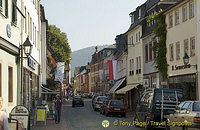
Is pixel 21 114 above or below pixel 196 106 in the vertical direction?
below

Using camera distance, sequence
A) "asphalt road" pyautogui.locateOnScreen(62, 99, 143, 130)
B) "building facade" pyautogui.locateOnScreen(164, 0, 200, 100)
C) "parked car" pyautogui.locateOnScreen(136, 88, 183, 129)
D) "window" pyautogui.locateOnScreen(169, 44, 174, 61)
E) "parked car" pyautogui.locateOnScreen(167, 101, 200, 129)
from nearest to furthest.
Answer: "parked car" pyautogui.locateOnScreen(167, 101, 200, 129)
"parked car" pyautogui.locateOnScreen(136, 88, 183, 129)
"asphalt road" pyautogui.locateOnScreen(62, 99, 143, 130)
"building facade" pyautogui.locateOnScreen(164, 0, 200, 100)
"window" pyautogui.locateOnScreen(169, 44, 174, 61)

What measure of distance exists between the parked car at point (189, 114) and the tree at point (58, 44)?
59.9 meters

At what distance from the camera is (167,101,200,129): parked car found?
562 inches

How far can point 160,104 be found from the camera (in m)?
20.2

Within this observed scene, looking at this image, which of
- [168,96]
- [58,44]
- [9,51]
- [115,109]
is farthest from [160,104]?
[58,44]

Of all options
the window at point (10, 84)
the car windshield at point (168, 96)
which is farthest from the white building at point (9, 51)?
the car windshield at point (168, 96)

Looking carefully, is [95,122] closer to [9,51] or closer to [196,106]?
[9,51]

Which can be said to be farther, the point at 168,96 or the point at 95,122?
the point at 95,122

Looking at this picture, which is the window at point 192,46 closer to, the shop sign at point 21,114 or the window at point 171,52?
the window at point 171,52

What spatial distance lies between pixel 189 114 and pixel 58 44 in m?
63.0

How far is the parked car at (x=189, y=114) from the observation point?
14.3 metres

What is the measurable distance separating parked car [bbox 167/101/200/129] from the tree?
59.9m

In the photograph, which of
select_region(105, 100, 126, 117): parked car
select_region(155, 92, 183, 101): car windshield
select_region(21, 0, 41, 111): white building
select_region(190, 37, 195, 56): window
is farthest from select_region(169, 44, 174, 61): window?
select_region(155, 92, 183, 101): car windshield

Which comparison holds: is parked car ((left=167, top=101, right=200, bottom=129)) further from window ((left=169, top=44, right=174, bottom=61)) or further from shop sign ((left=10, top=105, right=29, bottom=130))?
window ((left=169, top=44, right=174, bottom=61))
